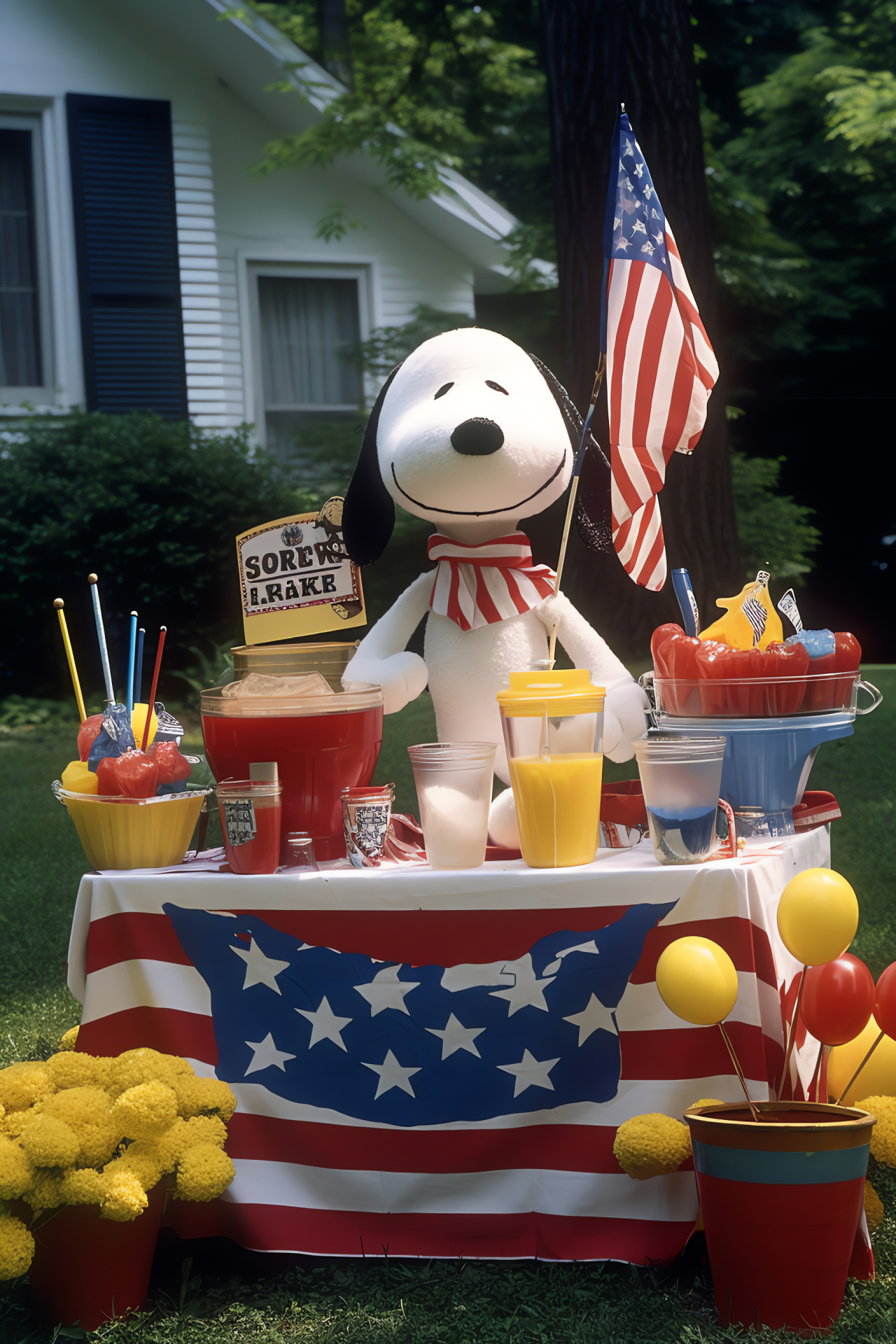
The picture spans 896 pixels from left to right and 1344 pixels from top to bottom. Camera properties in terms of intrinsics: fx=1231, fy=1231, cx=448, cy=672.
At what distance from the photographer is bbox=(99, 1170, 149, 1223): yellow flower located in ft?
6.43

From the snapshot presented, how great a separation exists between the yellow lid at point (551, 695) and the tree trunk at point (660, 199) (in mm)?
2781

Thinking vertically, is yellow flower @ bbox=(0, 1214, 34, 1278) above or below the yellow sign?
below

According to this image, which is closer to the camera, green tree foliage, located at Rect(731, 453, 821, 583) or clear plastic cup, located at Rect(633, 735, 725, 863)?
clear plastic cup, located at Rect(633, 735, 725, 863)

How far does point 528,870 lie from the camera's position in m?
2.18

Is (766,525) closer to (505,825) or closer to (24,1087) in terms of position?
(505,825)

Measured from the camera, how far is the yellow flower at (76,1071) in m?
2.13

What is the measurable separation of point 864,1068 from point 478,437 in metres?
1.44

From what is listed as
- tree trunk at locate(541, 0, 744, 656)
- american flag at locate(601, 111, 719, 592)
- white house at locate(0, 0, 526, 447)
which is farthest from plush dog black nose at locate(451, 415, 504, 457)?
white house at locate(0, 0, 526, 447)


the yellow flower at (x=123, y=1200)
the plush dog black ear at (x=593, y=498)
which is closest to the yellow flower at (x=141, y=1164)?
the yellow flower at (x=123, y=1200)

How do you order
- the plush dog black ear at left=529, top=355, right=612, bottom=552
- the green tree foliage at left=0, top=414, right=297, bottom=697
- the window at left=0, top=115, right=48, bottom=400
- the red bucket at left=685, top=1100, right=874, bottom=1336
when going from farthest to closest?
1. the window at left=0, top=115, right=48, bottom=400
2. the green tree foliage at left=0, top=414, right=297, bottom=697
3. the plush dog black ear at left=529, top=355, right=612, bottom=552
4. the red bucket at left=685, top=1100, right=874, bottom=1336

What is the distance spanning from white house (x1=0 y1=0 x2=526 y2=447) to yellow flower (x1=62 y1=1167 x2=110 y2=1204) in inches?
316

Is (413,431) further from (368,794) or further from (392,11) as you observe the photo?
(392,11)

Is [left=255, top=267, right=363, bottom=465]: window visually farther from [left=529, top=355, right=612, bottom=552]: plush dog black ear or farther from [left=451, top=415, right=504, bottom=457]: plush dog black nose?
[left=451, top=415, right=504, bottom=457]: plush dog black nose

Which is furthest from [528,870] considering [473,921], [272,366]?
[272,366]
